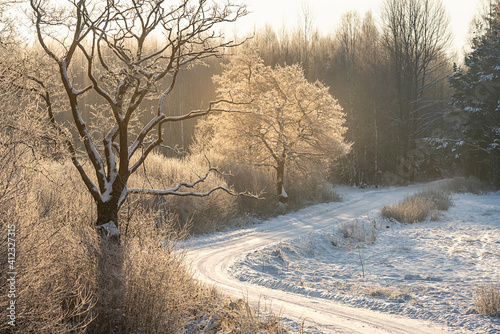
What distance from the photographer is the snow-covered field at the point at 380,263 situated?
774 cm

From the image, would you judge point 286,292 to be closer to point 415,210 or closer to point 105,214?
point 105,214

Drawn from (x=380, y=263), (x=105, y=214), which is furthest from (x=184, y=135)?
(x=105, y=214)

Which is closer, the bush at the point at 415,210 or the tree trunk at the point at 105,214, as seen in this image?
the tree trunk at the point at 105,214

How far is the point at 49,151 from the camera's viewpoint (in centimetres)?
643

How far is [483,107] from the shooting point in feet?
96.8

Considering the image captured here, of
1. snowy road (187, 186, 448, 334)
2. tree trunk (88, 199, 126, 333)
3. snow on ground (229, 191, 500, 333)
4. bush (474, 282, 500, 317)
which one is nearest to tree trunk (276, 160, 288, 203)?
snowy road (187, 186, 448, 334)

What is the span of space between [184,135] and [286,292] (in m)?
35.1


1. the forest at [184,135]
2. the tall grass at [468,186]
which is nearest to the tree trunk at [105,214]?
the forest at [184,135]

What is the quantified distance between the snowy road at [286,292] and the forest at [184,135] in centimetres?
115

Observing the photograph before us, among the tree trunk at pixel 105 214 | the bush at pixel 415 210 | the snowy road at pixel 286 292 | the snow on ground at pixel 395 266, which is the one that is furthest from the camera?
the bush at pixel 415 210

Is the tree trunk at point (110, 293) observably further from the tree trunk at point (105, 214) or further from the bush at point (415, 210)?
the bush at point (415, 210)

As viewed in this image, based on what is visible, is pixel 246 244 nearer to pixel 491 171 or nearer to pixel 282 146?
pixel 282 146

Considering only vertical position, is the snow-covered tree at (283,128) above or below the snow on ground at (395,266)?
above

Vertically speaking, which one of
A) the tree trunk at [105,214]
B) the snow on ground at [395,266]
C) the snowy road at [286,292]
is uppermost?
the tree trunk at [105,214]
